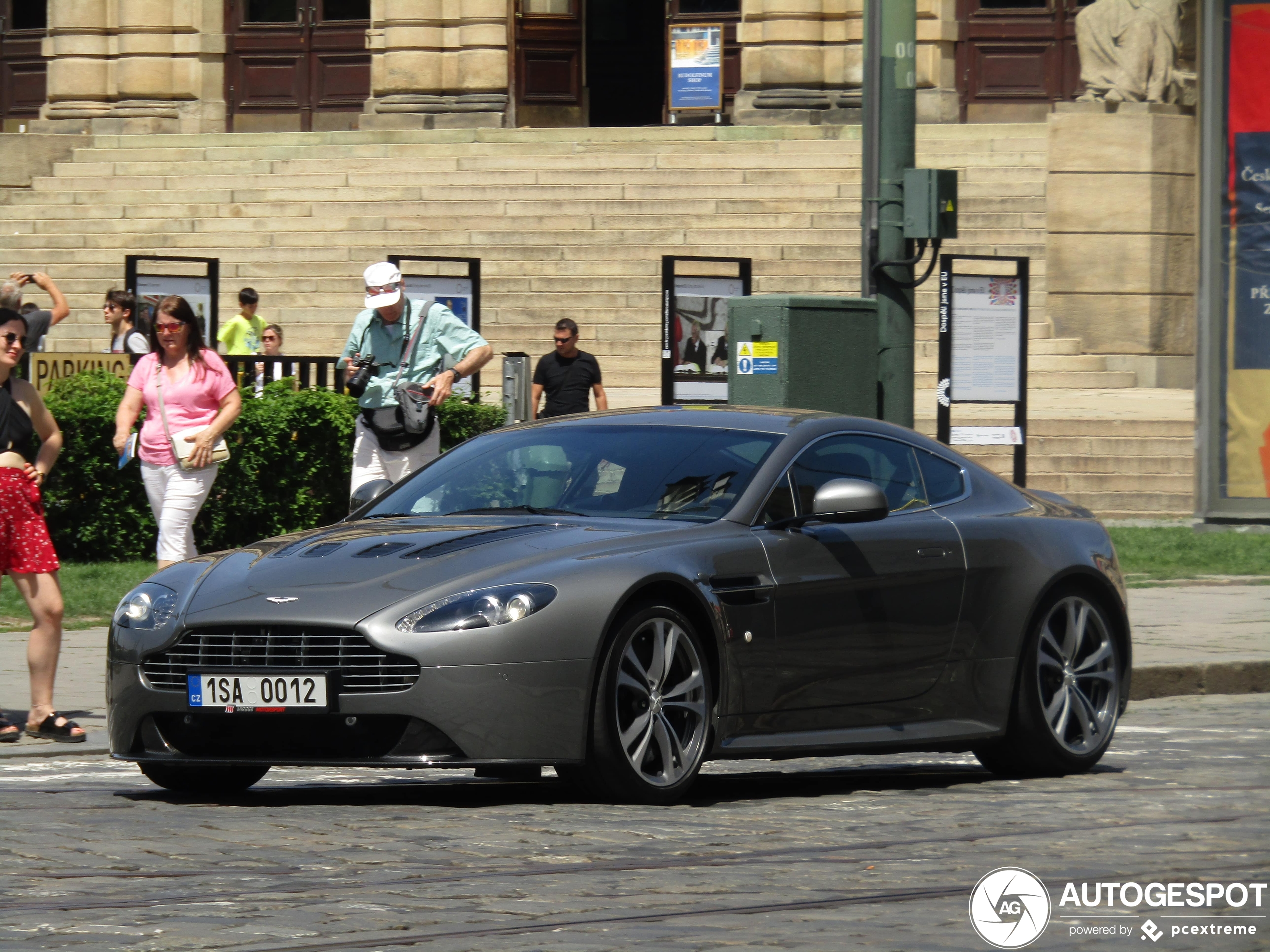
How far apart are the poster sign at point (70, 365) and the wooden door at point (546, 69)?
1967cm

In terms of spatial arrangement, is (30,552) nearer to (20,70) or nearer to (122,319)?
(122,319)

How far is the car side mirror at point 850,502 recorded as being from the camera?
7.85 m

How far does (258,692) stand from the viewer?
7.16 m

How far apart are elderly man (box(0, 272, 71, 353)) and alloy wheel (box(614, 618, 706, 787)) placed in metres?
8.26

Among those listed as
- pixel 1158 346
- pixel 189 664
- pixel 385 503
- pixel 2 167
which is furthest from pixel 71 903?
pixel 2 167

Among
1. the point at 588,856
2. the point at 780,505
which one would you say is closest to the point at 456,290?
the point at 780,505

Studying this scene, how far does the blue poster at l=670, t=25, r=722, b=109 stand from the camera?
3556 cm

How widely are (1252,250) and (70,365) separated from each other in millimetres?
9364

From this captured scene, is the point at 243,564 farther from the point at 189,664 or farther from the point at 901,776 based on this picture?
the point at 901,776

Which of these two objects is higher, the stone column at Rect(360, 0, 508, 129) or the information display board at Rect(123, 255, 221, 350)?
the stone column at Rect(360, 0, 508, 129)

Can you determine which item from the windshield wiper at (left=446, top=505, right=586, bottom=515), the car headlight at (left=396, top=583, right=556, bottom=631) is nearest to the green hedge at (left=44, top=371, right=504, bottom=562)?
the windshield wiper at (left=446, top=505, right=586, bottom=515)

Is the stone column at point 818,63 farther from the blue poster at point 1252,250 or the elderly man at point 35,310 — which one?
the elderly man at point 35,310

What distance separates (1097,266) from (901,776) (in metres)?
21.0

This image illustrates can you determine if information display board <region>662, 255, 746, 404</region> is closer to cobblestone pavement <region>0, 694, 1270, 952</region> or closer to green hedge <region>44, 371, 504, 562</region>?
A: green hedge <region>44, 371, 504, 562</region>
